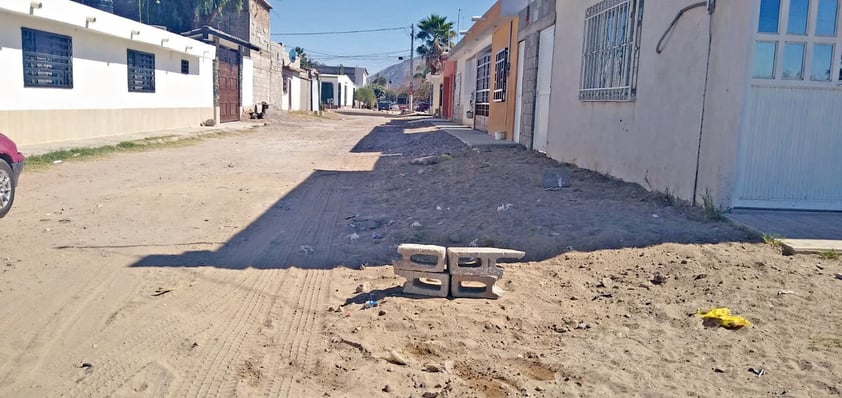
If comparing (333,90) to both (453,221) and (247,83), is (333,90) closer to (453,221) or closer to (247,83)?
(247,83)

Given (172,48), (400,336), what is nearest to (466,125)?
(172,48)

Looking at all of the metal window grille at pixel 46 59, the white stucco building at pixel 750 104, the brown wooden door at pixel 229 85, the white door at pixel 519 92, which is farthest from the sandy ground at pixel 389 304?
the brown wooden door at pixel 229 85

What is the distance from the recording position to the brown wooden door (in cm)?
2888

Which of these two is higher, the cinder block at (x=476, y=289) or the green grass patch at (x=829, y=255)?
the green grass patch at (x=829, y=255)

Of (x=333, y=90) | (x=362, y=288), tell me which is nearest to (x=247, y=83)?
(x=362, y=288)

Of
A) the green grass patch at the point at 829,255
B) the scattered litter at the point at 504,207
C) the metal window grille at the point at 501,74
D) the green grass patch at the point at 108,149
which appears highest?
the metal window grille at the point at 501,74

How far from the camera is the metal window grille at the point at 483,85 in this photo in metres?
22.8

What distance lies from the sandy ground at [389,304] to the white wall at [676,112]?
1.68ft

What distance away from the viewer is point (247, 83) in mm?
32875

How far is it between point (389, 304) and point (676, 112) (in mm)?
4842

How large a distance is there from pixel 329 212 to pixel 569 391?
18.6 ft

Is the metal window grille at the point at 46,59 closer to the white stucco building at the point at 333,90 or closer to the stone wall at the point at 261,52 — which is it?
the stone wall at the point at 261,52

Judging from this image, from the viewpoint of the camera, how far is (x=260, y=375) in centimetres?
354

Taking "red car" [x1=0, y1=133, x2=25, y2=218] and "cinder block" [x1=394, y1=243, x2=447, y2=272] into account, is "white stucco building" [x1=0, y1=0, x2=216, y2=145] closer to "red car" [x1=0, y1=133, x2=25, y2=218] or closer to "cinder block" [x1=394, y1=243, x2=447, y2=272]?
"red car" [x1=0, y1=133, x2=25, y2=218]
